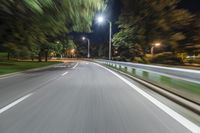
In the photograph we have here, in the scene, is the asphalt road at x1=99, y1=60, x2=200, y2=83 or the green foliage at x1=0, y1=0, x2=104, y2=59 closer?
the asphalt road at x1=99, y1=60, x2=200, y2=83

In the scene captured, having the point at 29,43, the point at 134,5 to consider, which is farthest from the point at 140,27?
the point at 29,43

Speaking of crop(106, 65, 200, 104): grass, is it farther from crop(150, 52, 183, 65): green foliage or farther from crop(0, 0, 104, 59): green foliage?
crop(150, 52, 183, 65): green foliage

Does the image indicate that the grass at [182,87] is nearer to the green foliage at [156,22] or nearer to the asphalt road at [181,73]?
the asphalt road at [181,73]

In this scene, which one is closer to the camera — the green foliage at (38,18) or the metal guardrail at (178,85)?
the metal guardrail at (178,85)

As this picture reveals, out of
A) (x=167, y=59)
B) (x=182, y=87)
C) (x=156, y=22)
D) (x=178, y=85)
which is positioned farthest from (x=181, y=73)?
(x=167, y=59)

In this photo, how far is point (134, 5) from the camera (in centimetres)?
3934

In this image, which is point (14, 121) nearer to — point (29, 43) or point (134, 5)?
point (29, 43)

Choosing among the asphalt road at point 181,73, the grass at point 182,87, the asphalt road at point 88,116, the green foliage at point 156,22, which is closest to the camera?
the asphalt road at point 88,116

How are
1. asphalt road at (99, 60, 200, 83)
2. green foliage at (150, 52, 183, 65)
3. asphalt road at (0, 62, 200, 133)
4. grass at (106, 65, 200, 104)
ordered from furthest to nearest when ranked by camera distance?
green foliage at (150, 52, 183, 65)
grass at (106, 65, 200, 104)
asphalt road at (99, 60, 200, 83)
asphalt road at (0, 62, 200, 133)

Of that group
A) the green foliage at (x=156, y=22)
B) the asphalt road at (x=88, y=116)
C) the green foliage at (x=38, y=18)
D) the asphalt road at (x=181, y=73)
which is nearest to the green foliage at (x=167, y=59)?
the green foliage at (x=156, y=22)

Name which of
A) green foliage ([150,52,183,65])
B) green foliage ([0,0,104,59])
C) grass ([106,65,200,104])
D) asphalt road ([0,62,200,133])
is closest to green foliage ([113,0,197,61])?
green foliage ([150,52,183,65])

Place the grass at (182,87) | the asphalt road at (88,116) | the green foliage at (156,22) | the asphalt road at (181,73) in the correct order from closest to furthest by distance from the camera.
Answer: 1. the asphalt road at (88,116)
2. the asphalt road at (181,73)
3. the grass at (182,87)
4. the green foliage at (156,22)

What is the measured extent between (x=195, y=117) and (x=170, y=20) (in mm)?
33460

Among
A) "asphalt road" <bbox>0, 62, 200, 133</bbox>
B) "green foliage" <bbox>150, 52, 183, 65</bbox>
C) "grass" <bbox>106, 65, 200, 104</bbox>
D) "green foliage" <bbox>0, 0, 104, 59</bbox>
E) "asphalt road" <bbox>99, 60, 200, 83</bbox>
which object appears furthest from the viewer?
"green foliage" <bbox>150, 52, 183, 65</bbox>
